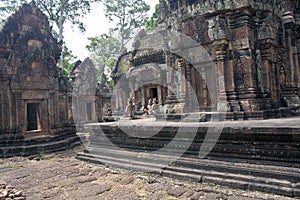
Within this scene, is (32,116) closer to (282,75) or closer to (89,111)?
(89,111)

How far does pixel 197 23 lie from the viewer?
25.4 ft

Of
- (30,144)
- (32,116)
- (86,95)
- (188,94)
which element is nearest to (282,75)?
(188,94)

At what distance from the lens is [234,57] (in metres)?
7.17

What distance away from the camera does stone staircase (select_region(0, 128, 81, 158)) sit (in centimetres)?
954

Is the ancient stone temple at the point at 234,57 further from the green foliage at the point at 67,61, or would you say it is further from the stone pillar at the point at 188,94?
the green foliage at the point at 67,61

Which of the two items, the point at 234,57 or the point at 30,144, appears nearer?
the point at 234,57

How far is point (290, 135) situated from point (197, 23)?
4.60 metres

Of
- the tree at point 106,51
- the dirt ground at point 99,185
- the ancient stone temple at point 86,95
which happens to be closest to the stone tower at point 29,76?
the dirt ground at point 99,185

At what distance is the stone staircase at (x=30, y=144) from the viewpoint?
31.3 feet

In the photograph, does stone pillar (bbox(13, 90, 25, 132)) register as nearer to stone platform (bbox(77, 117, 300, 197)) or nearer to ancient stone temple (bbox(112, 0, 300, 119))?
stone platform (bbox(77, 117, 300, 197))

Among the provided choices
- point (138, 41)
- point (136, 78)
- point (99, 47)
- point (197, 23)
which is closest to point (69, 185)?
point (197, 23)

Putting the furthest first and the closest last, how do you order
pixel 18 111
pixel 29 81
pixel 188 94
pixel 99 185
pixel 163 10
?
pixel 29 81 → pixel 18 111 → pixel 163 10 → pixel 188 94 → pixel 99 185

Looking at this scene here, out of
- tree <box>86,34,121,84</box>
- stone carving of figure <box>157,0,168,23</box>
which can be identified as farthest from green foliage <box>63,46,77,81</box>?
stone carving of figure <box>157,0,168,23</box>

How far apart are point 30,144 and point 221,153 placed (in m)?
7.98
